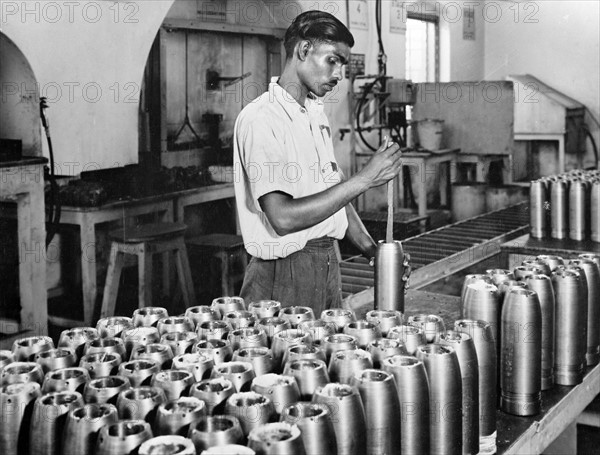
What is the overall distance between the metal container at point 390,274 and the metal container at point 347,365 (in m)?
0.65

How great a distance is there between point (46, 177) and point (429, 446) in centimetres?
305

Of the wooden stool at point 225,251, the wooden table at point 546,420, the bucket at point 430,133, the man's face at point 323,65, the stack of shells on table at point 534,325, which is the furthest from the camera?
the bucket at point 430,133

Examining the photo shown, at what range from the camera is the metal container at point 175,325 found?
4.74 ft

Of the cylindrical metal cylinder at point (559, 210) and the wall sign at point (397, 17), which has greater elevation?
the wall sign at point (397, 17)

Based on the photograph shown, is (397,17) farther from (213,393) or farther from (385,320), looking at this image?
(213,393)

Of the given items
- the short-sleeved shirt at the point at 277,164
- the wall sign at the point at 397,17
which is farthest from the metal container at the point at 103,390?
the wall sign at the point at 397,17

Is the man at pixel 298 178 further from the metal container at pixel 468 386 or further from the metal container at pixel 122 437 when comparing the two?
the metal container at pixel 122 437

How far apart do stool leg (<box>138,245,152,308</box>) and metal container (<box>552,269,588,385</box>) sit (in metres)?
2.69

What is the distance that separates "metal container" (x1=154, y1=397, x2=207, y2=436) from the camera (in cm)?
100

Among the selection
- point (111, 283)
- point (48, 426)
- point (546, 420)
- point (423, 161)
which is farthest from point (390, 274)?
point (423, 161)

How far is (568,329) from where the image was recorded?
1.77 m

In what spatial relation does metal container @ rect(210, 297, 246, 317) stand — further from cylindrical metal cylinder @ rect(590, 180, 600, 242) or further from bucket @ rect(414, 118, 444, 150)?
bucket @ rect(414, 118, 444, 150)

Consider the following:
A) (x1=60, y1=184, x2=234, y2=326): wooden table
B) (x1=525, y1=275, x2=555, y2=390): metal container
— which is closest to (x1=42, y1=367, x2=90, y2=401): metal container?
(x1=525, y1=275, x2=555, y2=390): metal container

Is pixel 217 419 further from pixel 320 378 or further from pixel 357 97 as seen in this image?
pixel 357 97
